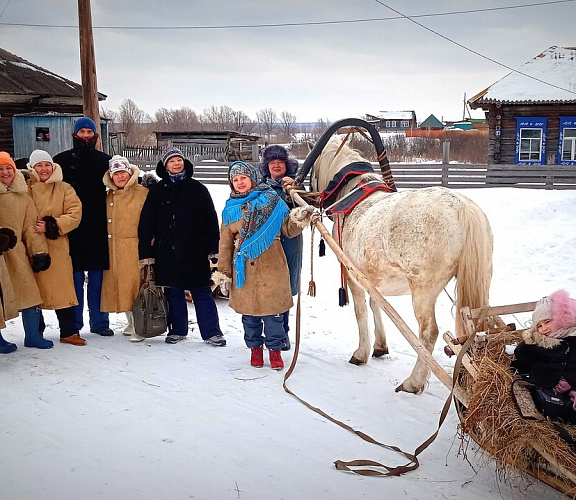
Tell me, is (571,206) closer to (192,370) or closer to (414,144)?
(192,370)

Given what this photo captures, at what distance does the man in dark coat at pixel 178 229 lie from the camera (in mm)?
4613

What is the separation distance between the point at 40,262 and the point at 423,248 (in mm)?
3144

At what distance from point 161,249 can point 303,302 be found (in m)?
2.64

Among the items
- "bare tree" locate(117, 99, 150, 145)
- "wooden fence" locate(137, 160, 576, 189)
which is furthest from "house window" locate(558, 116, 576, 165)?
"bare tree" locate(117, 99, 150, 145)

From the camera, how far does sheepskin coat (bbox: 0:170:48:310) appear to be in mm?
4246

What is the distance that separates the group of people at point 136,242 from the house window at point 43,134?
13.5m

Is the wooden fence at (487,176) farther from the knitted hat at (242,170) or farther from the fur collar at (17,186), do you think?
the fur collar at (17,186)

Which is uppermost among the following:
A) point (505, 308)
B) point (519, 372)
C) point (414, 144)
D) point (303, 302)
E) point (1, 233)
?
point (414, 144)

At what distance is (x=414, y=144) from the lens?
3291 cm

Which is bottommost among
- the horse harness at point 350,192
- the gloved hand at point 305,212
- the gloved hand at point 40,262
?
the gloved hand at point 40,262

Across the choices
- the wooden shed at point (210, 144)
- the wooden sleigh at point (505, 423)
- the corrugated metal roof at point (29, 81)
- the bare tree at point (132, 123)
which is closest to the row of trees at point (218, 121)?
the bare tree at point (132, 123)

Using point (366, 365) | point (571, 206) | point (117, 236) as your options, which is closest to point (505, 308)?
point (366, 365)

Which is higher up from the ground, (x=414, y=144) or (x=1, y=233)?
(x=414, y=144)

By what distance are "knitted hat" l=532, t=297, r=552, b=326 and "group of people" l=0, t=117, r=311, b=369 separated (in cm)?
187
